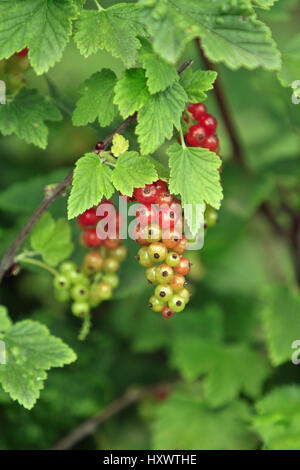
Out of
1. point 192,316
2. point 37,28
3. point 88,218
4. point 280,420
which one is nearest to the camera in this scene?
point 37,28

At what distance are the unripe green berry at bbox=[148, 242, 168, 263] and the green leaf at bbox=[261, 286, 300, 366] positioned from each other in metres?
0.83

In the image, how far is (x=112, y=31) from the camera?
1195 millimetres

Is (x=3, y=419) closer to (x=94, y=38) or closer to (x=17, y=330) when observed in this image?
(x=17, y=330)

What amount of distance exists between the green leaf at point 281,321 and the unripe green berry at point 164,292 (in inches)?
31.0

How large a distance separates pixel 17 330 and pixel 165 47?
853 mm

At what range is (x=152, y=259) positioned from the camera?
1.20 meters

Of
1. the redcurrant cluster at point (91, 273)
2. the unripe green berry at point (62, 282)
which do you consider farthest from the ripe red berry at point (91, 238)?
the unripe green berry at point (62, 282)

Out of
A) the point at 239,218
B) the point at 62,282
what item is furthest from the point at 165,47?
the point at 239,218

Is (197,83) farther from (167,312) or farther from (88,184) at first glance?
(167,312)

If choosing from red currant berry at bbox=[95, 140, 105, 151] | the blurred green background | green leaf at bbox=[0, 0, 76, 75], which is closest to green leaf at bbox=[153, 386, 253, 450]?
the blurred green background

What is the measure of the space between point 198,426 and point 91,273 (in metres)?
0.82

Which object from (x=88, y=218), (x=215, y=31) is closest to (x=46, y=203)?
(x=88, y=218)

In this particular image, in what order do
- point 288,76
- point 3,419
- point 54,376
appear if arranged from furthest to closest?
point 54,376 → point 3,419 → point 288,76

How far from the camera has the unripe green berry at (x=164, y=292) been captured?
1183mm
